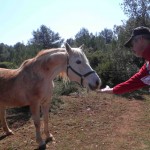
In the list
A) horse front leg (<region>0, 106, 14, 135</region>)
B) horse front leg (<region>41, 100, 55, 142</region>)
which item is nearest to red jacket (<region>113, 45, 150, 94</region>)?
horse front leg (<region>41, 100, 55, 142</region>)

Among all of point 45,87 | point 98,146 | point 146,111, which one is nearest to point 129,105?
point 146,111

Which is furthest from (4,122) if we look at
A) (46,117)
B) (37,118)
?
(37,118)

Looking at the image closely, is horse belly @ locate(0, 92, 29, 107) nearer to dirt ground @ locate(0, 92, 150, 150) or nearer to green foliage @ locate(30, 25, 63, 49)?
dirt ground @ locate(0, 92, 150, 150)

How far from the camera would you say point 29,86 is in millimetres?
5473

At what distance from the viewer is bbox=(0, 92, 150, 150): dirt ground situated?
5809 millimetres

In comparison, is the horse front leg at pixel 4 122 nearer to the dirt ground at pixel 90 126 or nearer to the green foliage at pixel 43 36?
the dirt ground at pixel 90 126

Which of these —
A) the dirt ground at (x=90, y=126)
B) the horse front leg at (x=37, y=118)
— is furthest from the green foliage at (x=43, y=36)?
the horse front leg at (x=37, y=118)

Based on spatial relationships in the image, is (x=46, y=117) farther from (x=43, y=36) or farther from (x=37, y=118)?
(x=43, y=36)

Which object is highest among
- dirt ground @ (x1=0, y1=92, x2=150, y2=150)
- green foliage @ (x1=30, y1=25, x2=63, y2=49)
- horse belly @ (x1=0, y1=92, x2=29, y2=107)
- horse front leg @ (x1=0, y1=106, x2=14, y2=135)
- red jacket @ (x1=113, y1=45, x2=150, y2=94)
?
green foliage @ (x1=30, y1=25, x2=63, y2=49)

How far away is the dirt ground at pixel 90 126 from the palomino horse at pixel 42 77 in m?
0.58

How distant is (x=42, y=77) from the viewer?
17.8ft

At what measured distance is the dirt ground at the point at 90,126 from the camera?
581 centimetres

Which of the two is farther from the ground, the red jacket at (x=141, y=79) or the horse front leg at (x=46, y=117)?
the red jacket at (x=141, y=79)

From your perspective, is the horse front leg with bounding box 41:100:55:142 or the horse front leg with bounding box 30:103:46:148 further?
the horse front leg with bounding box 41:100:55:142
